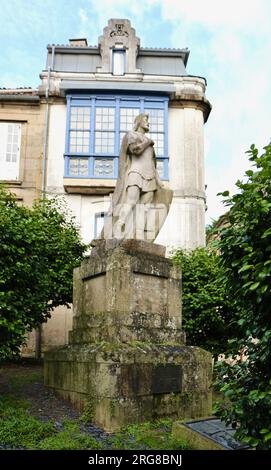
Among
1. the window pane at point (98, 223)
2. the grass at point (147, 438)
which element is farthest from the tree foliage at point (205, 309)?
the grass at point (147, 438)

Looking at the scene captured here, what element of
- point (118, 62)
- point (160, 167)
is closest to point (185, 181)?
point (160, 167)

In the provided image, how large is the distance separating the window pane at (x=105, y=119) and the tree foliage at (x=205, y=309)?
8.27 metres

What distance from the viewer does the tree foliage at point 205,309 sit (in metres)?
13.5

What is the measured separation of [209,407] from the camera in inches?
311

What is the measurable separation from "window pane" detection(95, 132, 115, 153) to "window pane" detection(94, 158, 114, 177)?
47 cm

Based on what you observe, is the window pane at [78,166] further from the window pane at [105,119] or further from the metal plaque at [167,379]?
the metal plaque at [167,379]

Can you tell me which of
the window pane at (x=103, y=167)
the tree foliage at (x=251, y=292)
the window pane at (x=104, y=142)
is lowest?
the tree foliage at (x=251, y=292)

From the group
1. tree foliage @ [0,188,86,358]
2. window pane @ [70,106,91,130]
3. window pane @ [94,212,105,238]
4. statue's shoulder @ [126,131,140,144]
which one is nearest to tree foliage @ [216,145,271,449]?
tree foliage @ [0,188,86,358]

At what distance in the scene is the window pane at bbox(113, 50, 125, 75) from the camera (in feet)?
70.4

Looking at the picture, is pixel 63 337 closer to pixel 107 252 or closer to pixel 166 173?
pixel 166 173

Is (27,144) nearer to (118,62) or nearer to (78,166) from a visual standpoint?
(78,166)

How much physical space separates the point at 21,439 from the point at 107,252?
3380mm
